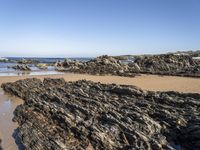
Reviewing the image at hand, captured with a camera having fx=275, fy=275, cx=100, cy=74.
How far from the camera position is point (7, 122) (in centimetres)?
1719

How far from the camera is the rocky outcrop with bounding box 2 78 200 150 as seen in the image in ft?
38.7

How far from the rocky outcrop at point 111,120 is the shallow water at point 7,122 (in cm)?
54

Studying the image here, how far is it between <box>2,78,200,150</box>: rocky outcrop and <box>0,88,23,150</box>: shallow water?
54 centimetres

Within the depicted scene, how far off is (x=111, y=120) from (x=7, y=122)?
736 centimetres

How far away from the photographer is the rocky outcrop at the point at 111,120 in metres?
11.8

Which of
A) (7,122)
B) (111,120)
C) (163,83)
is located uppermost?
(111,120)

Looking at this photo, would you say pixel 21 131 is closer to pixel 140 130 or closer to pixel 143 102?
pixel 140 130

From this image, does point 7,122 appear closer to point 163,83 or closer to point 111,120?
point 111,120

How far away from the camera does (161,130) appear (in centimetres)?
1291

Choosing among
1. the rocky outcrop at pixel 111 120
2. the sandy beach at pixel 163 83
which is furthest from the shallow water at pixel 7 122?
the sandy beach at pixel 163 83

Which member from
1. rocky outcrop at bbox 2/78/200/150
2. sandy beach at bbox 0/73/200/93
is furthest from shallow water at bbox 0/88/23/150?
sandy beach at bbox 0/73/200/93

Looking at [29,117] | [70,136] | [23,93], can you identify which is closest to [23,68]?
[23,93]

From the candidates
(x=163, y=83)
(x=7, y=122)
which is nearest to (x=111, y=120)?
(x=7, y=122)

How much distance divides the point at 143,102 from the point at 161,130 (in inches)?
149
